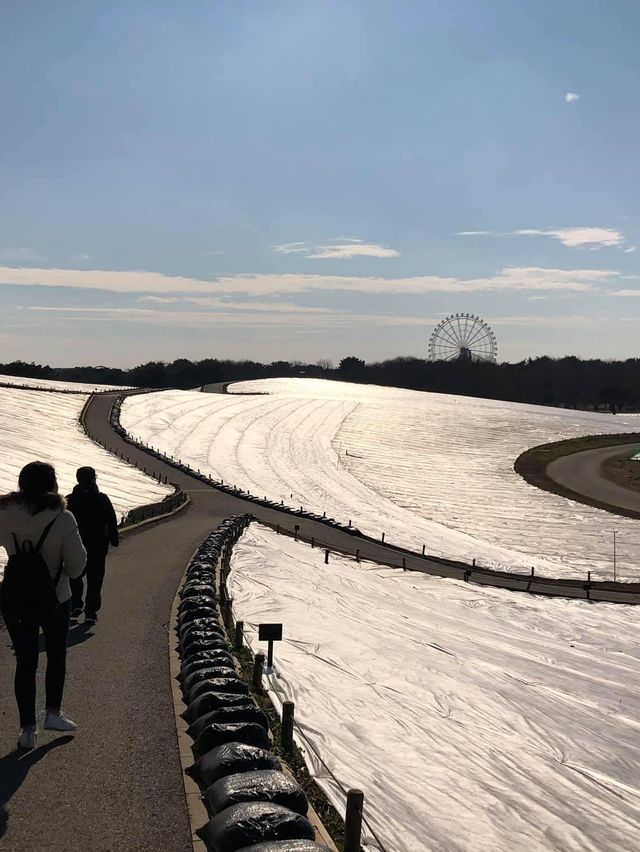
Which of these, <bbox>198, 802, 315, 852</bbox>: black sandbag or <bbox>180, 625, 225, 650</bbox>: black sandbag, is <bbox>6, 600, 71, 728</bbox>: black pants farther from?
<bbox>180, 625, 225, 650</bbox>: black sandbag

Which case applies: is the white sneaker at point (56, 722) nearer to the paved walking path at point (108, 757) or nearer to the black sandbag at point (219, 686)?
the paved walking path at point (108, 757)

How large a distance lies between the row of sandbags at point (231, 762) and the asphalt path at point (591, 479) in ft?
190

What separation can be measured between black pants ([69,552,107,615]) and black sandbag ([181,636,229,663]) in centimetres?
241

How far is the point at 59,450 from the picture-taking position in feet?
190

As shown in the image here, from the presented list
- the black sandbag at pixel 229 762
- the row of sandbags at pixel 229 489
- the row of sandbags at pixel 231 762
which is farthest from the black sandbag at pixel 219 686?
the row of sandbags at pixel 229 489

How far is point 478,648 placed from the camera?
1802 centimetres

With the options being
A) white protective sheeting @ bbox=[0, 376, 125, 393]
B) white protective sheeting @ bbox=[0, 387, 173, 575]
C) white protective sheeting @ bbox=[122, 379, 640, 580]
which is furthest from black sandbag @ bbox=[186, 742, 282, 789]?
white protective sheeting @ bbox=[0, 376, 125, 393]

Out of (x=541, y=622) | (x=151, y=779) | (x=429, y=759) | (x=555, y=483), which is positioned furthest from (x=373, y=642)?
(x=555, y=483)

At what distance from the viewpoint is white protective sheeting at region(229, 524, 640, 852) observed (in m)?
8.42

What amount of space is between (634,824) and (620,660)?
1156 centimetres

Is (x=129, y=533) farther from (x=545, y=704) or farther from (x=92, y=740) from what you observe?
(x=92, y=740)

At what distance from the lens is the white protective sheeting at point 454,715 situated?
842 cm

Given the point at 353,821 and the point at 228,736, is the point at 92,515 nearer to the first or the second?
the point at 228,736

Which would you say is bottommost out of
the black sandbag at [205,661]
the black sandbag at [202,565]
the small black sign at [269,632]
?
the black sandbag at [202,565]
